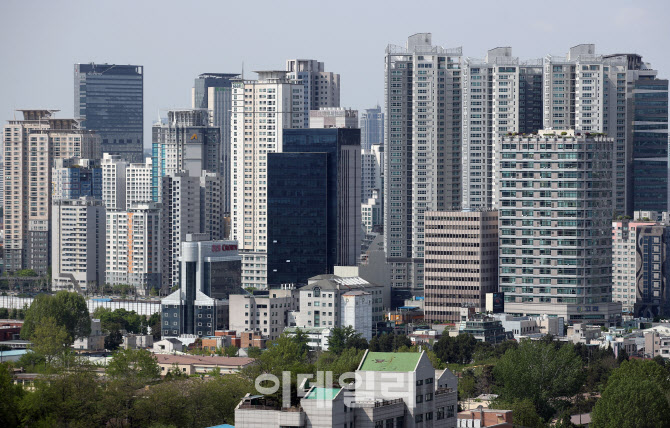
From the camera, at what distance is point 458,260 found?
135 metres

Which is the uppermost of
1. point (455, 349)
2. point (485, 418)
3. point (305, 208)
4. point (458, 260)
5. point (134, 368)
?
point (305, 208)

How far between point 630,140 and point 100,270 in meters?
64.3

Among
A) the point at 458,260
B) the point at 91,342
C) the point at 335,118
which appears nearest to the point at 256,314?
the point at 91,342

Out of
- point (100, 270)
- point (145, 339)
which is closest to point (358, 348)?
point (145, 339)

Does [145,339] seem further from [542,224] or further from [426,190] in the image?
[426,190]

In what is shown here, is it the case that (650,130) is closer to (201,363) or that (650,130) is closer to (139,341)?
(139,341)

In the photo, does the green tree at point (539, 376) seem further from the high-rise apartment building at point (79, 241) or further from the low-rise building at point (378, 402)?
the high-rise apartment building at point (79, 241)

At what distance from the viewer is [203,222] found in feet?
622

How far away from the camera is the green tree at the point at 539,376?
282 feet

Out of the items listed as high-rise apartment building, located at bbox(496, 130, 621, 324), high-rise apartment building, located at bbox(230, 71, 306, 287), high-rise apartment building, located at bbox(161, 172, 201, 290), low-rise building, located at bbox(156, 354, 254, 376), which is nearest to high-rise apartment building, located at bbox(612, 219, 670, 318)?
high-rise apartment building, located at bbox(496, 130, 621, 324)

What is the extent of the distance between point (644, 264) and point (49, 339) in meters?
68.7

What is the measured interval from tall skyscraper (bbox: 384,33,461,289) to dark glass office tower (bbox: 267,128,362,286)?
7543 millimetres

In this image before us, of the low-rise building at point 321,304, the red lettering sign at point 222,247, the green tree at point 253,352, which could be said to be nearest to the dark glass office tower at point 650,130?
the red lettering sign at point 222,247

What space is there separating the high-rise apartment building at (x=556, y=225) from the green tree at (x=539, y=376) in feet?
131
